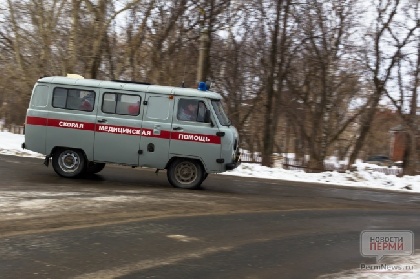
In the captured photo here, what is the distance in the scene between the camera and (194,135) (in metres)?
12.4

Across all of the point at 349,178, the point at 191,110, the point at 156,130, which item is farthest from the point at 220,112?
the point at 349,178

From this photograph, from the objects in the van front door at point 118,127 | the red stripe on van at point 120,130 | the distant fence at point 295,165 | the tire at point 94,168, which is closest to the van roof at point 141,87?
the van front door at point 118,127

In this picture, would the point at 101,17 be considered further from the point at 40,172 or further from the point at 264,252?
the point at 264,252

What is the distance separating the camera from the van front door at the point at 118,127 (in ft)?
41.1

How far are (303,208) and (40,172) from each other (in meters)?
7.76

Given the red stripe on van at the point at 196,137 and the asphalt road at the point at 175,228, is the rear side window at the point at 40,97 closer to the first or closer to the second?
the asphalt road at the point at 175,228

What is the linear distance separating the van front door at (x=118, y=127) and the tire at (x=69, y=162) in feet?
1.69

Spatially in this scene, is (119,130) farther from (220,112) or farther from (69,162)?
(220,112)

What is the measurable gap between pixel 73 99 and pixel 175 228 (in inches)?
245

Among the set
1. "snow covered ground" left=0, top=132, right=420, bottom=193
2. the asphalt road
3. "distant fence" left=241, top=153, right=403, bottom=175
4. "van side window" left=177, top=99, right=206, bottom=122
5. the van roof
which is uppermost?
the van roof

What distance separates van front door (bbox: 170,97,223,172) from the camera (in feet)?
40.6

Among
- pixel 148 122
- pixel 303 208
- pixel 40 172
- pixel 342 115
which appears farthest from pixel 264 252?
pixel 342 115

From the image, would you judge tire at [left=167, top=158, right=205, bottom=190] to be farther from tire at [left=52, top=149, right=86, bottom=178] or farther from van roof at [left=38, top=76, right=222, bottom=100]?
tire at [left=52, top=149, right=86, bottom=178]

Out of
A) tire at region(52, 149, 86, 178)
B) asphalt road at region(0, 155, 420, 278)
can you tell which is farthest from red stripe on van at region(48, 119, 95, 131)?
asphalt road at region(0, 155, 420, 278)
